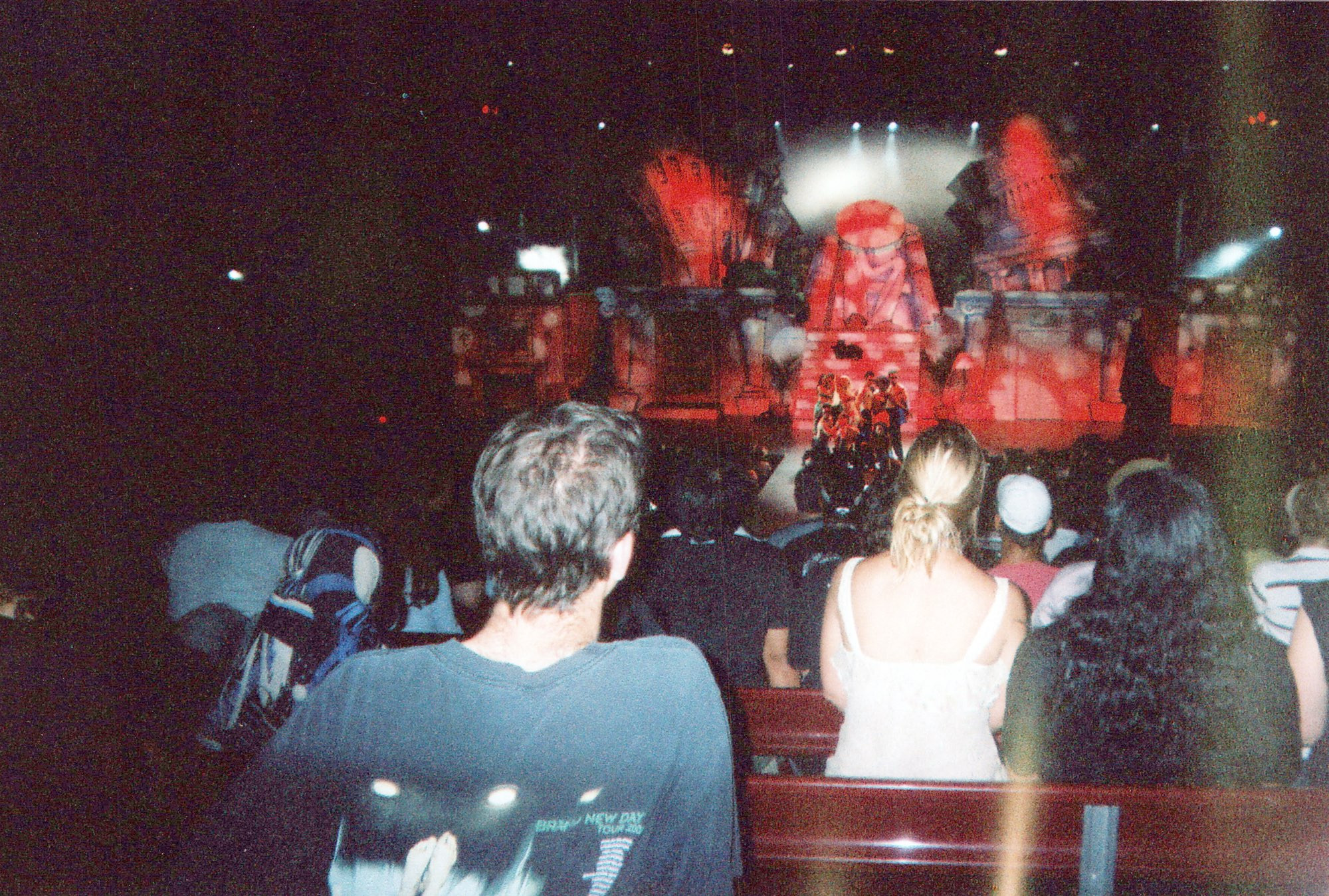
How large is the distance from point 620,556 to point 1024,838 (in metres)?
1.36

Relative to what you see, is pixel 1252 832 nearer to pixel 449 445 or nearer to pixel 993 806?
pixel 993 806

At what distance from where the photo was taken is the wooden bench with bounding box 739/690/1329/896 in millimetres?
1635

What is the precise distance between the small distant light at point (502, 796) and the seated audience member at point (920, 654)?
1.06 m

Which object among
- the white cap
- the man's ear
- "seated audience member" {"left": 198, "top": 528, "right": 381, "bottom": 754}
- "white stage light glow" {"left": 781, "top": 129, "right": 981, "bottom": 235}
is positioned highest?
"white stage light glow" {"left": 781, "top": 129, "right": 981, "bottom": 235}

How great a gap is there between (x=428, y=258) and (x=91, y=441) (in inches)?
332

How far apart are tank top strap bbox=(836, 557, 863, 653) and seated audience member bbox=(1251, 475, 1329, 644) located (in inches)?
46.4

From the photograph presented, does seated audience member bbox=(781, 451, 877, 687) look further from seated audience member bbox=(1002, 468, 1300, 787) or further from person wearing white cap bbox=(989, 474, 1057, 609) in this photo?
seated audience member bbox=(1002, 468, 1300, 787)

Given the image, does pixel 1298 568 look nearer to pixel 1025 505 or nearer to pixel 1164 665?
pixel 1025 505

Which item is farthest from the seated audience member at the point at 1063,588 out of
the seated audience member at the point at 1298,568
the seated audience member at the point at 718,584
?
the seated audience member at the point at 718,584

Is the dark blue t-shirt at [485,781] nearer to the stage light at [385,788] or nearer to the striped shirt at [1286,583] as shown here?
the stage light at [385,788]

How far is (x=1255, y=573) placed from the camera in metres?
2.06

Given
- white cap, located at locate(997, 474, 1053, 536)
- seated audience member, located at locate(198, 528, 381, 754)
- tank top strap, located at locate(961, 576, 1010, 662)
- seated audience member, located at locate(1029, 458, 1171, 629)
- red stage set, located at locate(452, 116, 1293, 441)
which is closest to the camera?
tank top strap, located at locate(961, 576, 1010, 662)

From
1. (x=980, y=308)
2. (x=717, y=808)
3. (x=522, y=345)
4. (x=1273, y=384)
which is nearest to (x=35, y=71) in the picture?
(x=717, y=808)

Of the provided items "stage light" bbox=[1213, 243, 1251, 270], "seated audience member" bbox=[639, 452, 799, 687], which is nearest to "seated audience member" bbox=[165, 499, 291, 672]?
"seated audience member" bbox=[639, 452, 799, 687]
